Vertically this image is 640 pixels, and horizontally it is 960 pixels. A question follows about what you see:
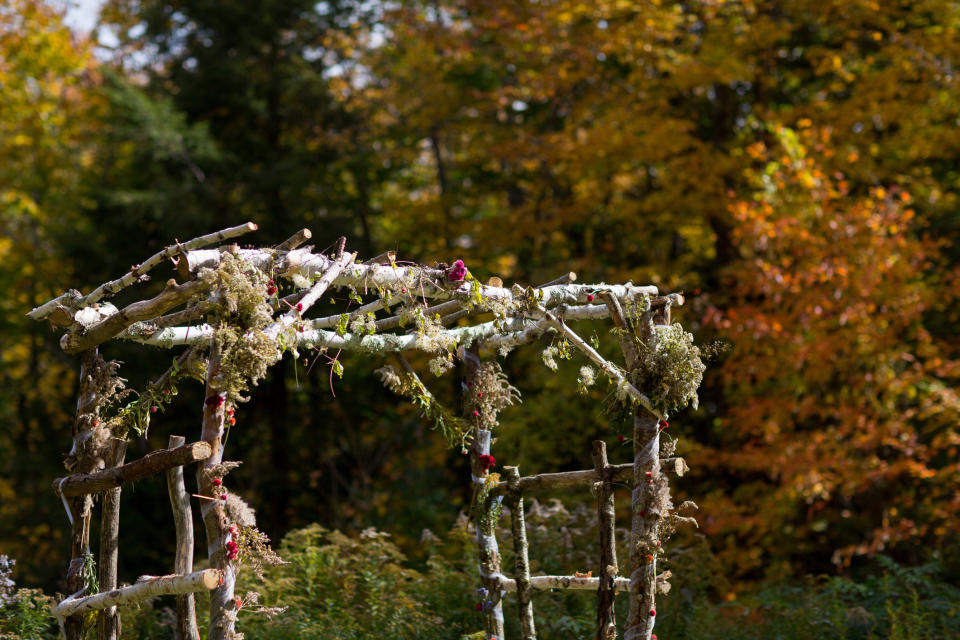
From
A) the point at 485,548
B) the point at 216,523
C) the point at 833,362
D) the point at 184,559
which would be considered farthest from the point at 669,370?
the point at 833,362

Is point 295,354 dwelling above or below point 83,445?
above

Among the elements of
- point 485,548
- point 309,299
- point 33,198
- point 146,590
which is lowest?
point 485,548

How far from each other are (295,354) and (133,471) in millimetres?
709

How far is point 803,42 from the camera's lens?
9.89 meters

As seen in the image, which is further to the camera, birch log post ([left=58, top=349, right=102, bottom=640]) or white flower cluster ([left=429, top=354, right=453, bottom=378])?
white flower cluster ([left=429, top=354, right=453, bottom=378])

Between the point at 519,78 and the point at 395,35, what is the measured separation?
10.5 ft

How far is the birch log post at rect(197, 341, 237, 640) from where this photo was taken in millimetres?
3018

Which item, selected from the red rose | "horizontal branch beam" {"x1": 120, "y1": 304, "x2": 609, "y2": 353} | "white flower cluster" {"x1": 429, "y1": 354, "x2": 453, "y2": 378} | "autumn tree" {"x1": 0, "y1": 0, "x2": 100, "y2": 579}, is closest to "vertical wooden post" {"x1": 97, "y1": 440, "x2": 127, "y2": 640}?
"horizontal branch beam" {"x1": 120, "y1": 304, "x2": 609, "y2": 353}

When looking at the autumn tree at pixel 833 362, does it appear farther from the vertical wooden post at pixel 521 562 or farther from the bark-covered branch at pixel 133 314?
the bark-covered branch at pixel 133 314

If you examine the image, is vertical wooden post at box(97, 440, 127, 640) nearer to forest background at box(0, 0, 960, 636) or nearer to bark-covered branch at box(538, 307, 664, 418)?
bark-covered branch at box(538, 307, 664, 418)

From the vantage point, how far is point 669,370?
12.5 feet

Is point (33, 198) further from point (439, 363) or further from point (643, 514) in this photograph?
point (643, 514)

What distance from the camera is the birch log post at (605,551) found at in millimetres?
4027

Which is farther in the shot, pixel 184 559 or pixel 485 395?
pixel 485 395
